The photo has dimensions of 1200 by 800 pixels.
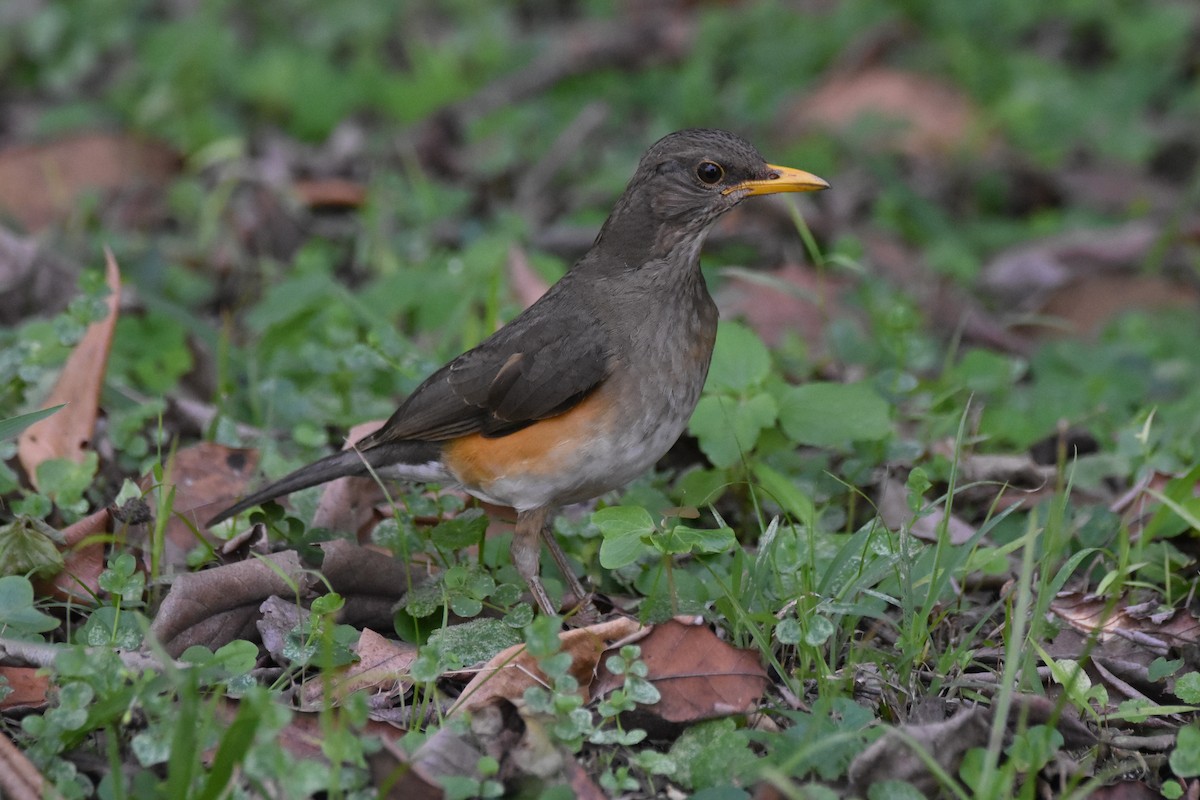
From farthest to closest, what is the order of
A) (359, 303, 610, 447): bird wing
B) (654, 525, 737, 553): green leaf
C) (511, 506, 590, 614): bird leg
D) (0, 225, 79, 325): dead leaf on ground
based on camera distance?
(0, 225, 79, 325): dead leaf on ground < (359, 303, 610, 447): bird wing < (511, 506, 590, 614): bird leg < (654, 525, 737, 553): green leaf

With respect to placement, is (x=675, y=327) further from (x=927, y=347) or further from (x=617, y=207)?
(x=927, y=347)

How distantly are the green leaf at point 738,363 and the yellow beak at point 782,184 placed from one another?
22.8 inches

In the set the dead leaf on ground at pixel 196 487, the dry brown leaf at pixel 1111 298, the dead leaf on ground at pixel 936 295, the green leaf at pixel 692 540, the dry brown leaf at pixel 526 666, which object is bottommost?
the dry brown leaf at pixel 1111 298

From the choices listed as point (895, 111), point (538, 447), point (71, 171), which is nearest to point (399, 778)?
point (538, 447)

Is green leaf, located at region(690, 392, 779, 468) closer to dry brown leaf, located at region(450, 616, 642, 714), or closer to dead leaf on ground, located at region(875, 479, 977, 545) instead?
dead leaf on ground, located at region(875, 479, 977, 545)

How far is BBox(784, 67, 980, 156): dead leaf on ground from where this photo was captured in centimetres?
1004

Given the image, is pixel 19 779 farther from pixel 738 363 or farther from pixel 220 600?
pixel 738 363

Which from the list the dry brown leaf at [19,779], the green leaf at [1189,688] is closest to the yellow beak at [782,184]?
the green leaf at [1189,688]

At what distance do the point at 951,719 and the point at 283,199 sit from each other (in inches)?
241

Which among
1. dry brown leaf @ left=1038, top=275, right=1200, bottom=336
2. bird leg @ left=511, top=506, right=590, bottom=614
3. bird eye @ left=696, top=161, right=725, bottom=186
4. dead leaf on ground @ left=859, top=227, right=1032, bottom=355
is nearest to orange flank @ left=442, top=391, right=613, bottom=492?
bird leg @ left=511, top=506, right=590, bottom=614

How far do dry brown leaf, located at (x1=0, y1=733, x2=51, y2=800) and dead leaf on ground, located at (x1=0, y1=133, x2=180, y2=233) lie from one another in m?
5.28

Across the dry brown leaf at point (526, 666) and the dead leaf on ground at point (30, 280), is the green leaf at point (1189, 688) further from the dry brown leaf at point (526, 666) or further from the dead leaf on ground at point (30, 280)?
the dead leaf on ground at point (30, 280)

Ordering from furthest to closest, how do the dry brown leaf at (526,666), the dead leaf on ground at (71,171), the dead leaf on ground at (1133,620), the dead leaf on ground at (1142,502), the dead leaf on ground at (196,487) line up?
the dead leaf on ground at (71,171), the dead leaf on ground at (1142,502), the dead leaf on ground at (196,487), the dead leaf on ground at (1133,620), the dry brown leaf at (526,666)

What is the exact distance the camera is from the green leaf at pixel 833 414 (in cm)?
527
